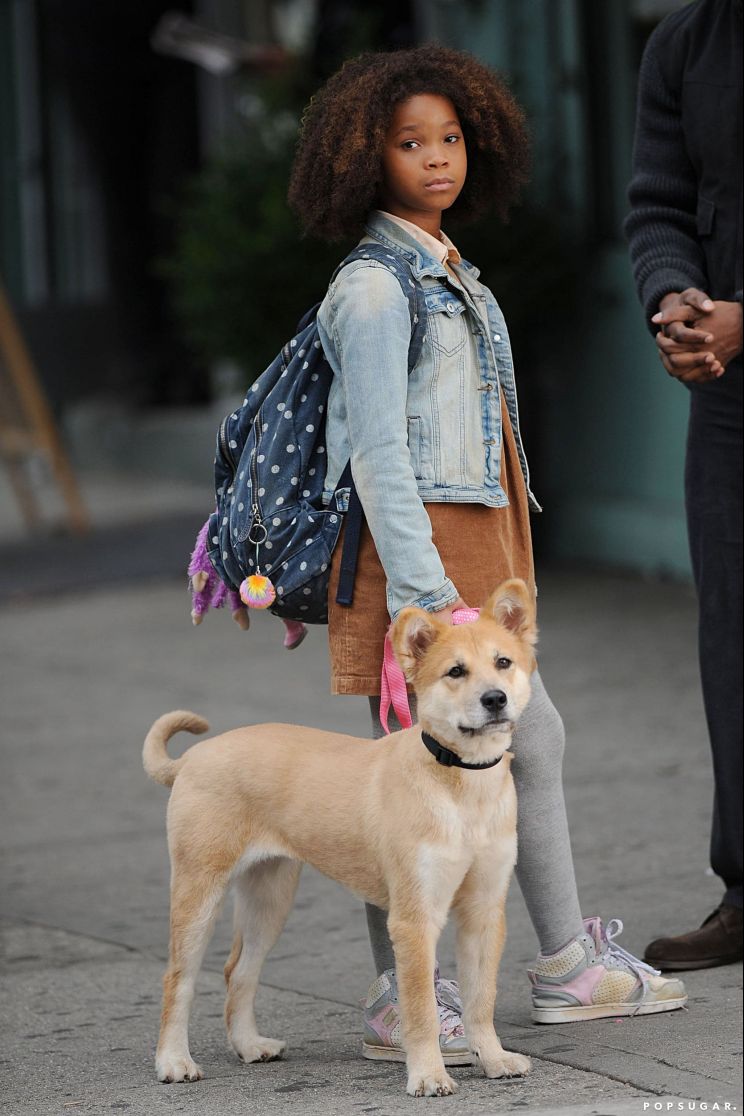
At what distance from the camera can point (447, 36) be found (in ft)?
33.1

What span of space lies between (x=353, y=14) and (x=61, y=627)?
4.23 metres

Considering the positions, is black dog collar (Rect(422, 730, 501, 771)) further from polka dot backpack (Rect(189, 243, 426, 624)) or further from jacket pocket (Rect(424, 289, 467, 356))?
jacket pocket (Rect(424, 289, 467, 356))

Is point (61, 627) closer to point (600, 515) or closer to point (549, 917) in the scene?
point (600, 515)

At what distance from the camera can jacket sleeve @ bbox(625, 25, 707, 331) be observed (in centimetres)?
416

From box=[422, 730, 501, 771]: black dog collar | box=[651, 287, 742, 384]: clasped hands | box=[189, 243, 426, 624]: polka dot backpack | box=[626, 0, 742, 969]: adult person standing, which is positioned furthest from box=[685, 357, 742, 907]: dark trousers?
box=[422, 730, 501, 771]: black dog collar

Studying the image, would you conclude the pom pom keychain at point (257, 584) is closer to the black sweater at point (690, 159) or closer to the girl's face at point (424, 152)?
the girl's face at point (424, 152)

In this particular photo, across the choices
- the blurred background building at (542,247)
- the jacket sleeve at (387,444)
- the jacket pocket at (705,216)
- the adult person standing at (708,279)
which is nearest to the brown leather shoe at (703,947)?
the adult person standing at (708,279)

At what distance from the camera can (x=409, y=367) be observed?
3.52 m

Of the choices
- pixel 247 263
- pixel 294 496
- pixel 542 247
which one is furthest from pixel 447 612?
pixel 542 247

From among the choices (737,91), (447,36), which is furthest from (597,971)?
(447,36)

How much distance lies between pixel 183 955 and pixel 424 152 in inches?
65.8

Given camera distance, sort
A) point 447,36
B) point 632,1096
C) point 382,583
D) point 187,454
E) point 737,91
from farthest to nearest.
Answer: point 187,454 → point 447,36 → point 737,91 → point 382,583 → point 632,1096

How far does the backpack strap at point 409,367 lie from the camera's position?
3.49m

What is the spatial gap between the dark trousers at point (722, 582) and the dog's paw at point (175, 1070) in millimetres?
1408
